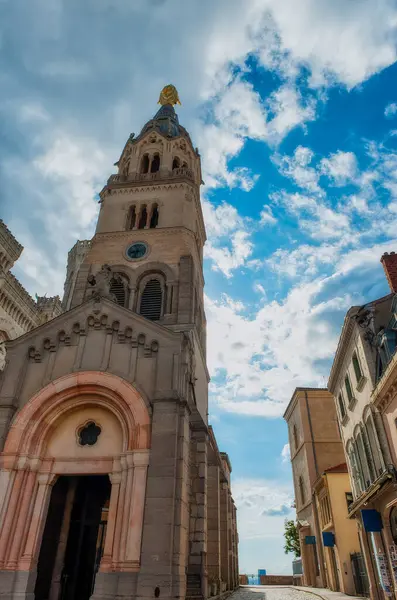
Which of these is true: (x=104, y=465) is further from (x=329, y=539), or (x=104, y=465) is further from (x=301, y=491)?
(x=301, y=491)

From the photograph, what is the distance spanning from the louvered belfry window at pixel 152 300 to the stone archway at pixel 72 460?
982cm

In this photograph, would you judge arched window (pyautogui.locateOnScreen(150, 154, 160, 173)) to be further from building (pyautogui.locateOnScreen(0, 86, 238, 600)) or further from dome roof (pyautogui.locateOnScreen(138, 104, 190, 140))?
building (pyautogui.locateOnScreen(0, 86, 238, 600))

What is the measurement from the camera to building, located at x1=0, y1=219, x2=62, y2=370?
46.0 metres

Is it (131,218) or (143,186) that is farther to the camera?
(143,186)

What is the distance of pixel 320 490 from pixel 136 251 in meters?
23.2

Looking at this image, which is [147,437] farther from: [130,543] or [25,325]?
[25,325]

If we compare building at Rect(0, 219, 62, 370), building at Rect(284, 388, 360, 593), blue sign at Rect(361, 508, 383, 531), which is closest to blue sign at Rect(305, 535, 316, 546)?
building at Rect(284, 388, 360, 593)

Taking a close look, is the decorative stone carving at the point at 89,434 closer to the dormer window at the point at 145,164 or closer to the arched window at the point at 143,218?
the arched window at the point at 143,218

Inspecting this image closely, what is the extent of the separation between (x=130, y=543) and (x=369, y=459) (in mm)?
12317

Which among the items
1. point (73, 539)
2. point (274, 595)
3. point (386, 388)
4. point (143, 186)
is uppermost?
point (143, 186)

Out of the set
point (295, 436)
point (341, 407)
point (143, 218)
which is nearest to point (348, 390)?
point (341, 407)

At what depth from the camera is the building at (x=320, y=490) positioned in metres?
28.0

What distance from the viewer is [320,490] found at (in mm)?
32219

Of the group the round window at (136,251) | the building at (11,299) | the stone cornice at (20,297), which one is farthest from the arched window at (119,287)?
the stone cornice at (20,297)
